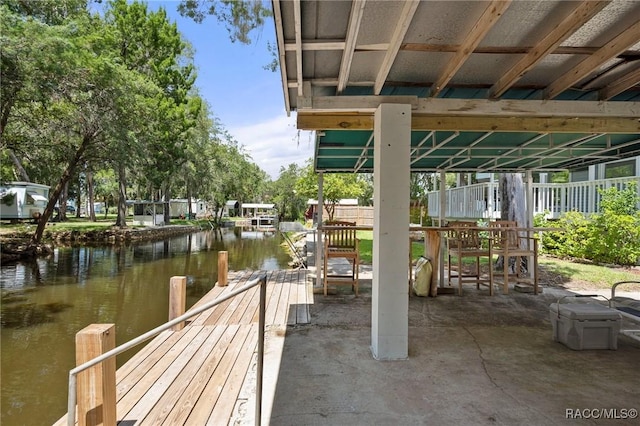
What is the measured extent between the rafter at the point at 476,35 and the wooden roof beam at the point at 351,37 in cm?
68

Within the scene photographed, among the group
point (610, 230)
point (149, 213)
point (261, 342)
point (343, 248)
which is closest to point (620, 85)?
point (261, 342)

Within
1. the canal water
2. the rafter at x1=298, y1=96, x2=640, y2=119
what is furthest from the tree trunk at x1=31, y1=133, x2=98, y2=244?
the rafter at x1=298, y1=96, x2=640, y2=119

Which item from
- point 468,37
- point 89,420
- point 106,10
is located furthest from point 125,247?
point 468,37

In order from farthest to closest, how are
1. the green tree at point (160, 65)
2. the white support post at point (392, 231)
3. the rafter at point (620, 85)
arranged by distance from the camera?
1. the green tree at point (160, 65)
2. the white support post at point (392, 231)
3. the rafter at point (620, 85)

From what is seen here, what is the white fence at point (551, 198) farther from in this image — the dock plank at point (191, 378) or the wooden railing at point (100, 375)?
the wooden railing at point (100, 375)

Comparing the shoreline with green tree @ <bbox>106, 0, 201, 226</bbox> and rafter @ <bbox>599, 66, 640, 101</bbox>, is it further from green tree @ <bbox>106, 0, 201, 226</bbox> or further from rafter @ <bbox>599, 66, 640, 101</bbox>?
rafter @ <bbox>599, 66, 640, 101</bbox>

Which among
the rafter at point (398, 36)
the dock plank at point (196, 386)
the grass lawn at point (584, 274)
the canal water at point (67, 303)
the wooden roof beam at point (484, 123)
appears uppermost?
the rafter at point (398, 36)

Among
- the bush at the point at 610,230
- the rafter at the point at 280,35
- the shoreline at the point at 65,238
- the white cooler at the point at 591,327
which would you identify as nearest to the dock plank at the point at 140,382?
the rafter at the point at 280,35

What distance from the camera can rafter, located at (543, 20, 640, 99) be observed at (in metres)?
2.13

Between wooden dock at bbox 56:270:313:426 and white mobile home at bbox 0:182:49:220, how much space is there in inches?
715

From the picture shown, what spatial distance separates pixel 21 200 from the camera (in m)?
18.3

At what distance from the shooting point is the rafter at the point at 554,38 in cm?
188

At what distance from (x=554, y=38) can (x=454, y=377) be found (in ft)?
7.66

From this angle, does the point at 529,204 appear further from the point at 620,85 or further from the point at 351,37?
the point at 351,37
